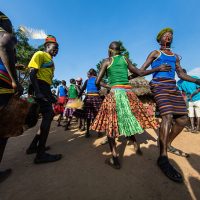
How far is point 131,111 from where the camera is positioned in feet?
9.70

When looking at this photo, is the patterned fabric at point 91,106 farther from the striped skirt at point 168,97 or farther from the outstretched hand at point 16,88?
the outstretched hand at point 16,88

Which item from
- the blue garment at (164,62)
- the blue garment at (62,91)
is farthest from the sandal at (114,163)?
the blue garment at (62,91)

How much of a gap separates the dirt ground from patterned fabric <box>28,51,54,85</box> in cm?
151

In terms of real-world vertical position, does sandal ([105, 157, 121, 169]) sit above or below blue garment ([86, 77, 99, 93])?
below

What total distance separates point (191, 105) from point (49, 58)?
4.71 meters

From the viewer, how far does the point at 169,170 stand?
241 centimetres

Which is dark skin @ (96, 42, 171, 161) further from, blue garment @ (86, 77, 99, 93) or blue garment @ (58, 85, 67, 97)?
blue garment @ (58, 85, 67, 97)

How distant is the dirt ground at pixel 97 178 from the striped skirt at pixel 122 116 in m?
0.55

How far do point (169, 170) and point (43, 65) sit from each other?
8.52ft

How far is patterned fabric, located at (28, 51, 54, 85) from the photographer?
120 inches

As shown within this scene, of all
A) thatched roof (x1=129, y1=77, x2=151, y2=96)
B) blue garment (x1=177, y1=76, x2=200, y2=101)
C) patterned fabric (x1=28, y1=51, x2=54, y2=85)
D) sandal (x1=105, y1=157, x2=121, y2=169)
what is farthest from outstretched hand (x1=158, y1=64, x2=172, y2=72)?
thatched roof (x1=129, y1=77, x2=151, y2=96)

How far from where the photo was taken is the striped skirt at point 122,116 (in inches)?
112

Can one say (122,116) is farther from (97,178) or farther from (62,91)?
(62,91)

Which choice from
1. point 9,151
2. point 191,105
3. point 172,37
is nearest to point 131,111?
A: point 172,37
